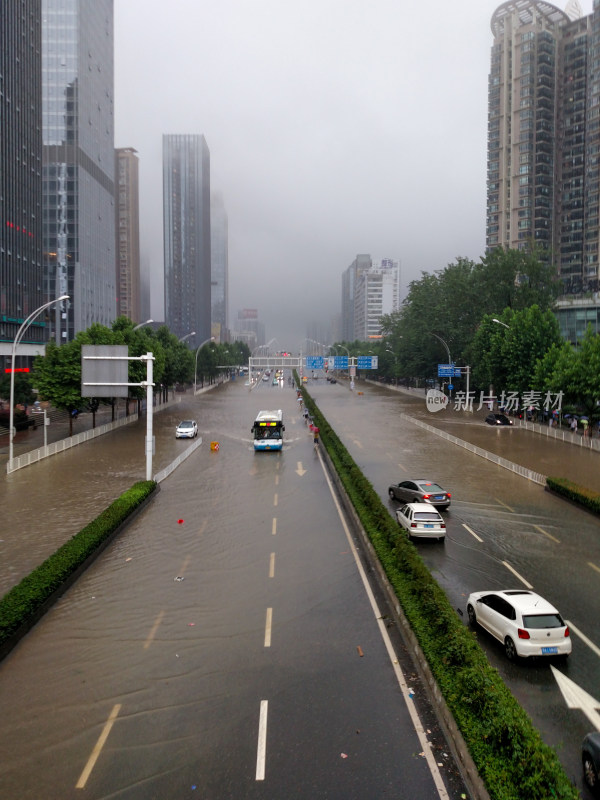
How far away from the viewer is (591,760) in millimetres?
8969

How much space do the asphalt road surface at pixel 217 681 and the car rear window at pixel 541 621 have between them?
8.65 feet

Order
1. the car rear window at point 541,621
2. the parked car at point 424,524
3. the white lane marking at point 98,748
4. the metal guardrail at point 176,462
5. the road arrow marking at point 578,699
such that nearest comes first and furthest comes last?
the white lane marking at point 98,748 < the road arrow marking at point 578,699 < the car rear window at point 541,621 < the parked car at point 424,524 < the metal guardrail at point 176,462

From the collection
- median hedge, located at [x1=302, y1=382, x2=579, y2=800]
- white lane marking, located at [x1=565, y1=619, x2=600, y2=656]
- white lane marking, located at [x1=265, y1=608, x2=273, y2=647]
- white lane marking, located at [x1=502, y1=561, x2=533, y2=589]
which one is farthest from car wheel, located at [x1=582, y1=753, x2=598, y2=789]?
white lane marking, located at [x1=502, y1=561, x2=533, y2=589]

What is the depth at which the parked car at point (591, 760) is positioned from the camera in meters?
8.80

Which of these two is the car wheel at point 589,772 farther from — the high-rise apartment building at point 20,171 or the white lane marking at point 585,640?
the high-rise apartment building at point 20,171

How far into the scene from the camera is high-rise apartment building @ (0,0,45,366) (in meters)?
84.4

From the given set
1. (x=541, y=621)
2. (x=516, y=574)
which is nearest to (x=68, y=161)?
(x=516, y=574)

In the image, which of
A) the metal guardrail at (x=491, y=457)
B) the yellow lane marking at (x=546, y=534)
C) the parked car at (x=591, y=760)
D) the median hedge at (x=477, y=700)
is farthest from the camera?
the metal guardrail at (x=491, y=457)

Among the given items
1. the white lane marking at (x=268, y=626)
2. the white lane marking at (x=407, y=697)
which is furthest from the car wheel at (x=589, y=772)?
the white lane marking at (x=268, y=626)

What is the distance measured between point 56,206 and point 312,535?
122 metres

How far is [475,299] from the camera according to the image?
280ft

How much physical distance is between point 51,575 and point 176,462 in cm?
2052

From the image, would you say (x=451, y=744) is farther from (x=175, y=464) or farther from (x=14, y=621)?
(x=175, y=464)

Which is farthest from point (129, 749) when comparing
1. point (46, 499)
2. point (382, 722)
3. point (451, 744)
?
point (46, 499)
